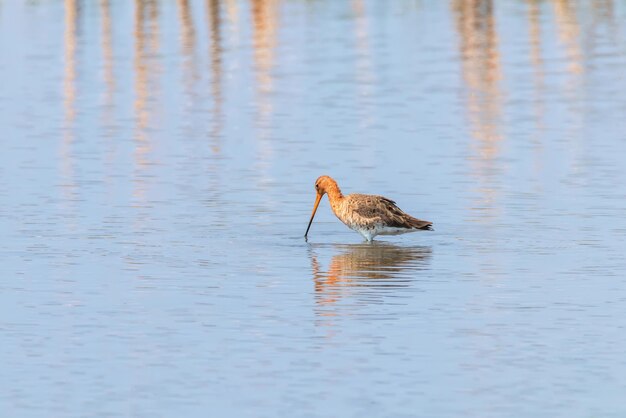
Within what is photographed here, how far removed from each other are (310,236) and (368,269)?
2.23 metres

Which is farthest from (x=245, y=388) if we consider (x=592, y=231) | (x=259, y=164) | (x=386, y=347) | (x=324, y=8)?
(x=324, y=8)

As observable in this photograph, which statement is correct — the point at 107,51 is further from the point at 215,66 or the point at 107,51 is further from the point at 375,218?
the point at 375,218

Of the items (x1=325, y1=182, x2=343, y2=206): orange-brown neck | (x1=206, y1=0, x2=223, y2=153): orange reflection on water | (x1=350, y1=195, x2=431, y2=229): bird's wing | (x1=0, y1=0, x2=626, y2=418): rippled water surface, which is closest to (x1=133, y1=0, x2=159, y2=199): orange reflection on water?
(x1=0, y1=0, x2=626, y2=418): rippled water surface

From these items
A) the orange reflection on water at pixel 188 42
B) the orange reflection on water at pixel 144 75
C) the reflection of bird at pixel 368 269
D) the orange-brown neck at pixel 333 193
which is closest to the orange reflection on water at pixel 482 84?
the orange-brown neck at pixel 333 193

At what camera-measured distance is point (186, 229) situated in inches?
803

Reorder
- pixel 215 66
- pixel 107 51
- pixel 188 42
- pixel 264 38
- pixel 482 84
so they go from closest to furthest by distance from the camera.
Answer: pixel 482 84
pixel 215 66
pixel 107 51
pixel 188 42
pixel 264 38

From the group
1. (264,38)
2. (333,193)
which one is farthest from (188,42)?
(333,193)

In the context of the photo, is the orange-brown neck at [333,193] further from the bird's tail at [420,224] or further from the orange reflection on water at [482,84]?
the orange reflection on water at [482,84]

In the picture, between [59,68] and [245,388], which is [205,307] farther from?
[59,68]

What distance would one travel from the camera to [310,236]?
2038 centimetres

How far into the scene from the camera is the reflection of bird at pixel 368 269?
56.1ft

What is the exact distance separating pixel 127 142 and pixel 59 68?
38.3 ft

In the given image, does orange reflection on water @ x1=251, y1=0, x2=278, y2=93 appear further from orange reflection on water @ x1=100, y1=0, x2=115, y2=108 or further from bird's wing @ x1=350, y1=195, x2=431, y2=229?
bird's wing @ x1=350, y1=195, x2=431, y2=229

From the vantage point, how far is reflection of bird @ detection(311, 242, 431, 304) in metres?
17.1
